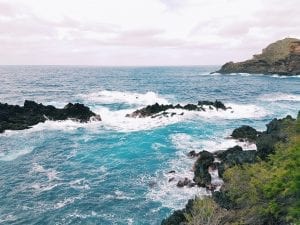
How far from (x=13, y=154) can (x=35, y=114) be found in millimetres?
19645

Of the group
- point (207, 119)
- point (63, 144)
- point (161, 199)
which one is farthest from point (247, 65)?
point (161, 199)

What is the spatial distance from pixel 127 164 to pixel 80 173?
5279mm

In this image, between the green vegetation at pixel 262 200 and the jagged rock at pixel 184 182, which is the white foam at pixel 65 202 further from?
the green vegetation at pixel 262 200

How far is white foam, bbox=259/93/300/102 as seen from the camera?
95438 millimetres

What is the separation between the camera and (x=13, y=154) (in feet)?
154

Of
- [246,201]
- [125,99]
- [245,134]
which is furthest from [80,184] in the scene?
[125,99]

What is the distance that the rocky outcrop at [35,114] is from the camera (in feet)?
204

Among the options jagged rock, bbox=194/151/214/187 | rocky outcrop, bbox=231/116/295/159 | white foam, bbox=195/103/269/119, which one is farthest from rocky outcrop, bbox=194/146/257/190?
white foam, bbox=195/103/269/119

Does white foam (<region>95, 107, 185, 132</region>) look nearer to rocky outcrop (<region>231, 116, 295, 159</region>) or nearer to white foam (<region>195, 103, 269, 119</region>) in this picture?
white foam (<region>195, 103, 269, 119</region>)

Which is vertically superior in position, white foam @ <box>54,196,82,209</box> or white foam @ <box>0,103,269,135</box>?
white foam @ <box>0,103,269,135</box>

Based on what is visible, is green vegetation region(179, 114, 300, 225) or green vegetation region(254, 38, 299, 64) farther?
green vegetation region(254, 38, 299, 64)

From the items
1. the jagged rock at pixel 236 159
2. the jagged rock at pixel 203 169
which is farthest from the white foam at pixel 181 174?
the jagged rock at pixel 236 159

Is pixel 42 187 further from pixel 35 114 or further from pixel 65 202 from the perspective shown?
pixel 35 114

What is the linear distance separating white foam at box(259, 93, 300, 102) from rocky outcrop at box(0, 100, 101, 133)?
47.7 metres
